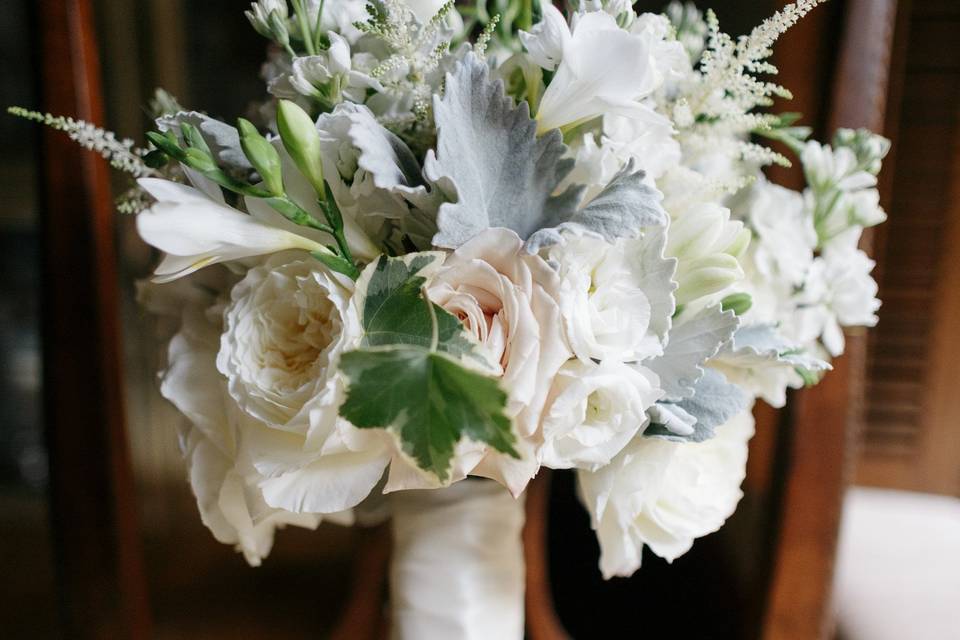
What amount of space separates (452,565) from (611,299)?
0.23 meters

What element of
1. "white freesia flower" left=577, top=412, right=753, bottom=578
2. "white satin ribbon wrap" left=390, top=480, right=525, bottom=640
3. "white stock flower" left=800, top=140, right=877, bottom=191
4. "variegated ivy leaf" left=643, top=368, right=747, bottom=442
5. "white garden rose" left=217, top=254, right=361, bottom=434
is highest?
"white stock flower" left=800, top=140, right=877, bottom=191

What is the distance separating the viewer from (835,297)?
1.52 ft

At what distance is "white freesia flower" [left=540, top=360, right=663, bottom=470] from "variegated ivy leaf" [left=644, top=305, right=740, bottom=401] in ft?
0.05

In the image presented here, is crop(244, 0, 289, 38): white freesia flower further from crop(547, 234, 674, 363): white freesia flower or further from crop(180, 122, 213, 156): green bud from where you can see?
crop(547, 234, 674, 363): white freesia flower

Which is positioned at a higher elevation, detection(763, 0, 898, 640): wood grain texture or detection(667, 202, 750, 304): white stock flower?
detection(667, 202, 750, 304): white stock flower

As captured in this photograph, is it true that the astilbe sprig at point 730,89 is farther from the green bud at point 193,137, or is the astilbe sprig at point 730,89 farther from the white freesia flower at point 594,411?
the green bud at point 193,137

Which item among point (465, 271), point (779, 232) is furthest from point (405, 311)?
point (779, 232)

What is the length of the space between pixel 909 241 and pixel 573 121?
65 cm

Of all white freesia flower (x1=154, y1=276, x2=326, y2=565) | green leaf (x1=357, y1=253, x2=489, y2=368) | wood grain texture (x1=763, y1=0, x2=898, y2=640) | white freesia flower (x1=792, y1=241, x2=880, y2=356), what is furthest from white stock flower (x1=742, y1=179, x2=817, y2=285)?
white freesia flower (x1=154, y1=276, x2=326, y2=565)

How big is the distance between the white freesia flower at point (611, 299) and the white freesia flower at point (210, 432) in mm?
197

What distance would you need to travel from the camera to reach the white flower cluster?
1.05 ft

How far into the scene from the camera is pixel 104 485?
522 mm

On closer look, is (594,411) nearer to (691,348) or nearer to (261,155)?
(691,348)

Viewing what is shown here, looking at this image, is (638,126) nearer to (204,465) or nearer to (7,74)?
(204,465)
